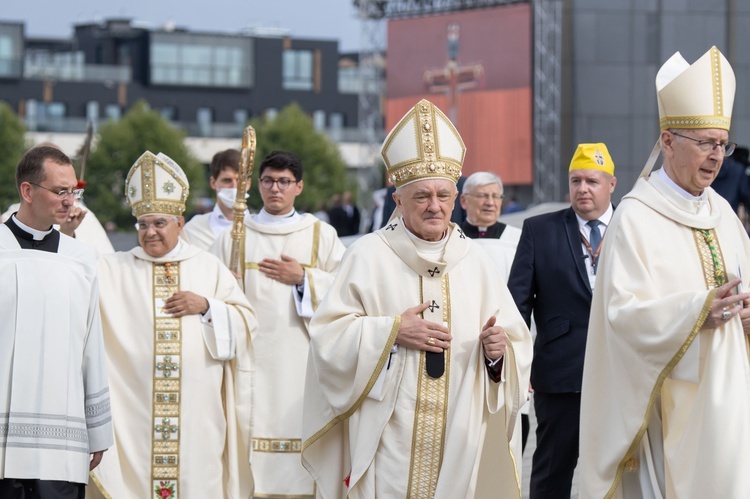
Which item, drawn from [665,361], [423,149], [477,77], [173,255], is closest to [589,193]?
[423,149]

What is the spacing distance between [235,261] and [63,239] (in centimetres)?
319

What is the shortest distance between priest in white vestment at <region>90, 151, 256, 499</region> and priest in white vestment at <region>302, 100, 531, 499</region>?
2252 mm

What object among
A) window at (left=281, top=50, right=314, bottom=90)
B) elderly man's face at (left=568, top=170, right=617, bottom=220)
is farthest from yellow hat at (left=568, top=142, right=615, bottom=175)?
window at (left=281, top=50, right=314, bottom=90)

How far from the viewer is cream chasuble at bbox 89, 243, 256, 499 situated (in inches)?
325

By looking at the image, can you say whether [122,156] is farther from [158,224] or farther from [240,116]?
[158,224]

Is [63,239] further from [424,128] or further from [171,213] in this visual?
[171,213]

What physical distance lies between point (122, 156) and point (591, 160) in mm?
55935

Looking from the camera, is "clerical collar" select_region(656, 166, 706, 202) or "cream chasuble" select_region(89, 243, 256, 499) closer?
"clerical collar" select_region(656, 166, 706, 202)

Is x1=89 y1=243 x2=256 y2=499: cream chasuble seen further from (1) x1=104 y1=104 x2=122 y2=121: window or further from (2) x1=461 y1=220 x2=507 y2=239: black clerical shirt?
(1) x1=104 y1=104 x2=122 y2=121: window

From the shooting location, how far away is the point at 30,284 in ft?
19.5

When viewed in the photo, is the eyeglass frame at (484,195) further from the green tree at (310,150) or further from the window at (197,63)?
the window at (197,63)

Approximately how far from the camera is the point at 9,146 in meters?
61.5

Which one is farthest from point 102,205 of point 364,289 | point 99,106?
point 364,289

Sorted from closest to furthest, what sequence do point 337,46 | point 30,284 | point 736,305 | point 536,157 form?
1. point 736,305
2. point 30,284
3. point 536,157
4. point 337,46
